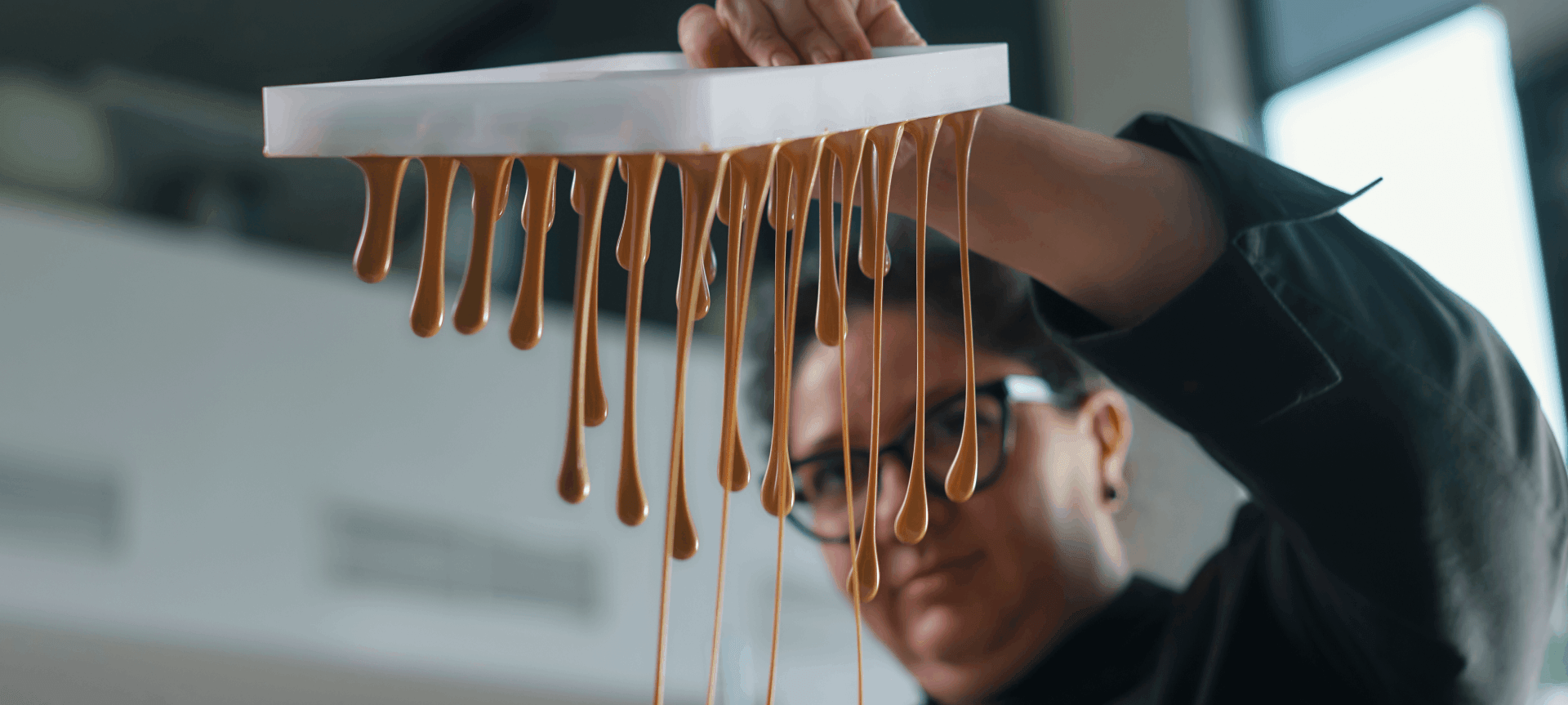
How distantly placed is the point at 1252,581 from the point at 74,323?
1.13 m

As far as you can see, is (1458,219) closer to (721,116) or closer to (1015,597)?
(1015,597)

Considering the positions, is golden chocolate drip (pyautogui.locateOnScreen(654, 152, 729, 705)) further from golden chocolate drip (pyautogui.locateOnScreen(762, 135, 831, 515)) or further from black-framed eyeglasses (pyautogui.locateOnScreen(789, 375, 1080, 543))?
black-framed eyeglasses (pyautogui.locateOnScreen(789, 375, 1080, 543))

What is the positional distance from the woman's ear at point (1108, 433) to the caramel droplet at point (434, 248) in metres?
0.61

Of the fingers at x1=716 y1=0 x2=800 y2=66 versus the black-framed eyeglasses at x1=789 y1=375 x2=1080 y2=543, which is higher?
the fingers at x1=716 y1=0 x2=800 y2=66

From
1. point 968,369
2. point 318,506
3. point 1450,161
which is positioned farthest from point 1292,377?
point 318,506

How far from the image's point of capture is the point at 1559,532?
47cm

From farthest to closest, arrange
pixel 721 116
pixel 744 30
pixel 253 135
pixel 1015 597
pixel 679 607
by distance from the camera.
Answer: pixel 679 607, pixel 253 135, pixel 1015 597, pixel 744 30, pixel 721 116

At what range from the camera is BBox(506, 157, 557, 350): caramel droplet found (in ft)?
0.66

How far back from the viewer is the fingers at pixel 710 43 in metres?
0.37

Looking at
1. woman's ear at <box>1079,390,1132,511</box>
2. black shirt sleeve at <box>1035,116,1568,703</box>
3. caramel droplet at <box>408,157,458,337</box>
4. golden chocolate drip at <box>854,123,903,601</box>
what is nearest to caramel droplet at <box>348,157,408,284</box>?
caramel droplet at <box>408,157,458,337</box>

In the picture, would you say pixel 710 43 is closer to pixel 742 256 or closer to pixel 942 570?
pixel 742 256

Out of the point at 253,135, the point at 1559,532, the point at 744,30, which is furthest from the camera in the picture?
the point at 253,135

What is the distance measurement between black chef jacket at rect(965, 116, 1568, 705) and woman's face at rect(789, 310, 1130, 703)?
0.21 m

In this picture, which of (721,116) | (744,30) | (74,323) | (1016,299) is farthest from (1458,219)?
(74,323)
